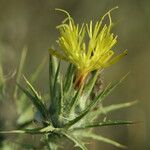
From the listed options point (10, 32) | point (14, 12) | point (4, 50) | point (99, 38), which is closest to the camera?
point (99, 38)

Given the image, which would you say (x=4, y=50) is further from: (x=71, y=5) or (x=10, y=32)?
(x=71, y=5)

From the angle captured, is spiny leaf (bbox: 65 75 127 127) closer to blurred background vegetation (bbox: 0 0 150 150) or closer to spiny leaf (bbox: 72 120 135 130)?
spiny leaf (bbox: 72 120 135 130)

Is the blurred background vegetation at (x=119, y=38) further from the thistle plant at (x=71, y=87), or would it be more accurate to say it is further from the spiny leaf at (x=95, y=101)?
the spiny leaf at (x=95, y=101)

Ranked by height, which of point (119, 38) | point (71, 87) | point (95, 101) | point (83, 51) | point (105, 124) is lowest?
point (119, 38)

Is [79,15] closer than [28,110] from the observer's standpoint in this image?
No

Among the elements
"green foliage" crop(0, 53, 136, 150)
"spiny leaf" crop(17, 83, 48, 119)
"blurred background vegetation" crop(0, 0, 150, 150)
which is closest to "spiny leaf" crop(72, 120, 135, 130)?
"green foliage" crop(0, 53, 136, 150)

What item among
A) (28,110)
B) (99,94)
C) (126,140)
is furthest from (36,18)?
(99,94)

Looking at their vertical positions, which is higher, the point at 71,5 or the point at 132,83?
the point at 71,5

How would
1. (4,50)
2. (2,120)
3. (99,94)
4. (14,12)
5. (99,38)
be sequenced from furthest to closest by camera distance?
(14,12) < (4,50) < (2,120) < (99,38) < (99,94)

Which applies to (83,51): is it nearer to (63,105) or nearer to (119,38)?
(63,105)

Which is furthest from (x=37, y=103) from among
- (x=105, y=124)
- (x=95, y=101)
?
(x=105, y=124)
